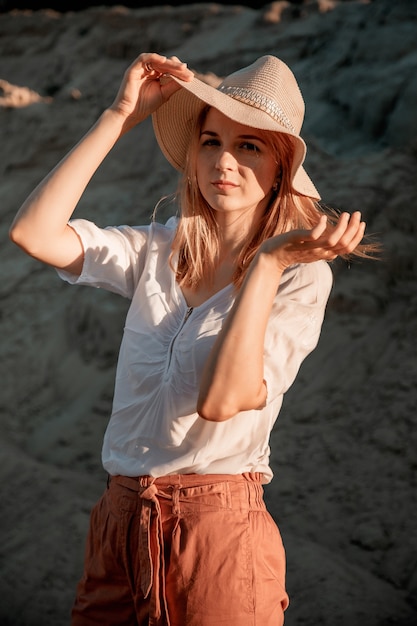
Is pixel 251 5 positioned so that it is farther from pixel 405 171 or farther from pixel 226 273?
pixel 226 273

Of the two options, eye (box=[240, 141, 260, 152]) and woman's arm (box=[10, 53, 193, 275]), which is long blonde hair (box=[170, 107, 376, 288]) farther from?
woman's arm (box=[10, 53, 193, 275])

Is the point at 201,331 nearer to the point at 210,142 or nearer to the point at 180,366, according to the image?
the point at 180,366

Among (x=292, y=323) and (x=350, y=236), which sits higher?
(x=350, y=236)

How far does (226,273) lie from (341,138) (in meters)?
Answer: 3.85

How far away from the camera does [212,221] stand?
2.04m

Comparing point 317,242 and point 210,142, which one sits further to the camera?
point 210,142

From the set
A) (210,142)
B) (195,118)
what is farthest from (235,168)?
(195,118)

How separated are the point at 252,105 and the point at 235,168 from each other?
136 millimetres

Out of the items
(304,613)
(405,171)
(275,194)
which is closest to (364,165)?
(405,171)

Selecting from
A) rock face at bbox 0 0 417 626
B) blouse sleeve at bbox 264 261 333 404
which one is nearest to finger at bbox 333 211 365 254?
blouse sleeve at bbox 264 261 333 404

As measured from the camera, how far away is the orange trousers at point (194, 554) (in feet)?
5.81

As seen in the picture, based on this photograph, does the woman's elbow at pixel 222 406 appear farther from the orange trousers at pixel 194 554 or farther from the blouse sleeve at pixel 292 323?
the orange trousers at pixel 194 554

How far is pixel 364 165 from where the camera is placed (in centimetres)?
527

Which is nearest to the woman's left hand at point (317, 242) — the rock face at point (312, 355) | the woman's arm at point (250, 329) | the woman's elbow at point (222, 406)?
the woman's arm at point (250, 329)
